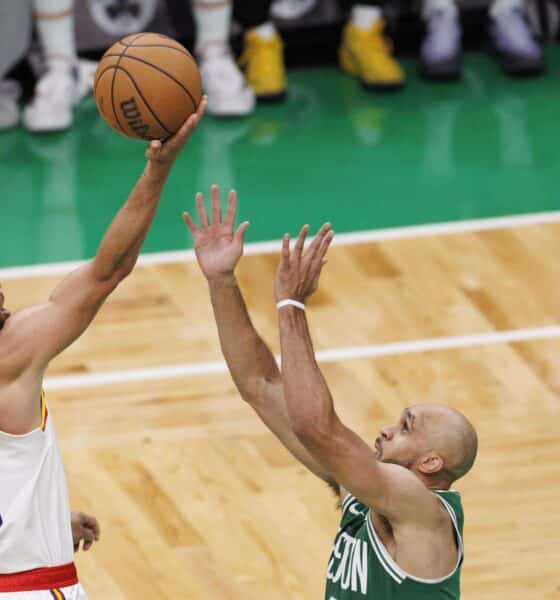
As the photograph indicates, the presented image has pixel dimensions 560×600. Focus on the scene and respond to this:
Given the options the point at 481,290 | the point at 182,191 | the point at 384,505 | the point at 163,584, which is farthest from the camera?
the point at 182,191

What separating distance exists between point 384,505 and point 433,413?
0.40 m

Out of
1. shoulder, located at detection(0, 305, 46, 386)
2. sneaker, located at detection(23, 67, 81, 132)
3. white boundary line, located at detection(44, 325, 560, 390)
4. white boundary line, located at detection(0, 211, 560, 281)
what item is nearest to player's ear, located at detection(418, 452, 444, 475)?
shoulder, located at detection(0, 305, 46, 386)

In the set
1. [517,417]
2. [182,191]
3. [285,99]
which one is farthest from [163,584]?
[285,99]

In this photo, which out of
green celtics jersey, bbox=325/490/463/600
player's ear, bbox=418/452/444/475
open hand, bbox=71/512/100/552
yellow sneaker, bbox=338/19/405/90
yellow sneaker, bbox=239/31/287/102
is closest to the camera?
green celtics jersey, bbox=325/490/463/600

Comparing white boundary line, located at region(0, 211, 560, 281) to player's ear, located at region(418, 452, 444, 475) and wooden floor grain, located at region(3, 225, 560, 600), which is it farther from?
player's ear, located at region(418, 452, 444, 475)

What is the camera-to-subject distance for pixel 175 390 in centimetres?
706

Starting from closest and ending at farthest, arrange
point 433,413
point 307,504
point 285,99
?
1. point 433,413
2. point 307,504
3. point 285,99

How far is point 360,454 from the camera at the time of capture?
4043 mm

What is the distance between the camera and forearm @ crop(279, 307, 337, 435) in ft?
13.2

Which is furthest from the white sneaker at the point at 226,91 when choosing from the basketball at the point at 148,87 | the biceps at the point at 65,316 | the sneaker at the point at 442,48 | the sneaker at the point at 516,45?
the biceps at the point at 65,316

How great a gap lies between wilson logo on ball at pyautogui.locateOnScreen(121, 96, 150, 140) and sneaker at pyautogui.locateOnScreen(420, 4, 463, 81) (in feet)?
18.8

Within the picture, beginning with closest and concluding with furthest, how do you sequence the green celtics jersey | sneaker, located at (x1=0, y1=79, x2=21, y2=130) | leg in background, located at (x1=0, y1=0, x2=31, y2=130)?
the green celtics jersey < leg in background, located at (x1=0, y1=0, x2=31, y2=130) < sneaker, located at (x1=0, y1=79, x2=21, y2=130)

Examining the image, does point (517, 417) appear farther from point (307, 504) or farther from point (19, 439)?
point (19, 439)

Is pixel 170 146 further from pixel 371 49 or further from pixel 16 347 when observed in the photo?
pixel 371 49
